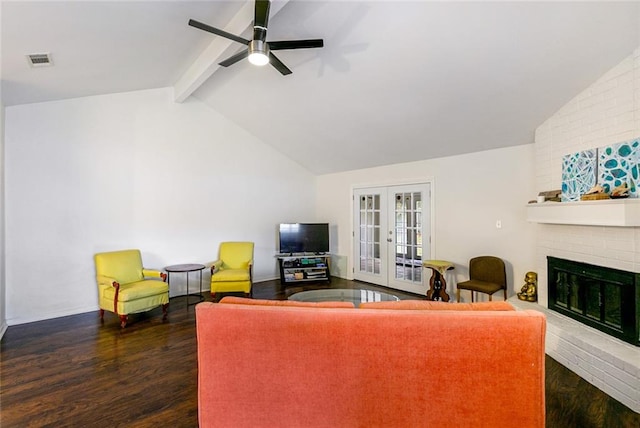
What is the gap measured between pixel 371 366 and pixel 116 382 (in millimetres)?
2239

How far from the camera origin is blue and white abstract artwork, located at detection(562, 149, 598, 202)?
9.35 feet

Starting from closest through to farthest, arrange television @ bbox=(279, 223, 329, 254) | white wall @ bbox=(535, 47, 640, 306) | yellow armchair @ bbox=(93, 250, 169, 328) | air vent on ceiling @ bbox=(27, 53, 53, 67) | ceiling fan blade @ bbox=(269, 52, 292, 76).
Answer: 1. white wall @ bbox=(535, 47, 640, 306)
2. ceiling fan blade @ bbox=(269, 52, 292, 76)
3. air vent on ceiling @ bbox=(27, 53, 53, 67)
4. yellow armchair @ bbox=(93, 250, 169, 328)
5. television @ bbox=(279, 223, 329, 254)

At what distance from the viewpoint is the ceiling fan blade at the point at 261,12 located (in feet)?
7.19

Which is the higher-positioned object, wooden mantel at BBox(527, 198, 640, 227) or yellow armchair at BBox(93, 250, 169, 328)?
wooden mantel at BBox(527, 198, 640, 227)

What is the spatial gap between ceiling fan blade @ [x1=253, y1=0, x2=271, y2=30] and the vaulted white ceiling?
27cm

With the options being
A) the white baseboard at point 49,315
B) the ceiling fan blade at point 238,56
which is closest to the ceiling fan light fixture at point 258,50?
the ceiling fan blade at point 238,56

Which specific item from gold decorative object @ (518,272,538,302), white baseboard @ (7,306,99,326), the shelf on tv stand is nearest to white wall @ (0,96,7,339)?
white baseboard @ (7,306,99,326)

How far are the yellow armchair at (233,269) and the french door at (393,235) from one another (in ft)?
7.23

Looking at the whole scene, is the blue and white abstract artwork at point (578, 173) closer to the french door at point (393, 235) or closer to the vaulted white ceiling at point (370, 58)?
the vaulted white ceiling at point (370, 58)

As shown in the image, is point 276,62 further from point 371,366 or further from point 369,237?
point 369,237

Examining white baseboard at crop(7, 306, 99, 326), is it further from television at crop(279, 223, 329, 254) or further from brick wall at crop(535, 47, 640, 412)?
brick wall at crop(535, 47, 640, 412)

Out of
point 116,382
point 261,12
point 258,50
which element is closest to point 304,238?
point 116,382

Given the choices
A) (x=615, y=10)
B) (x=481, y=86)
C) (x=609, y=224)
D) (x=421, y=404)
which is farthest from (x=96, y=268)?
(x=615, y=10)

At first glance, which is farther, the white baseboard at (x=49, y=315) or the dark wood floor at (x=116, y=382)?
the white baseboard at (x=49, y=315)
